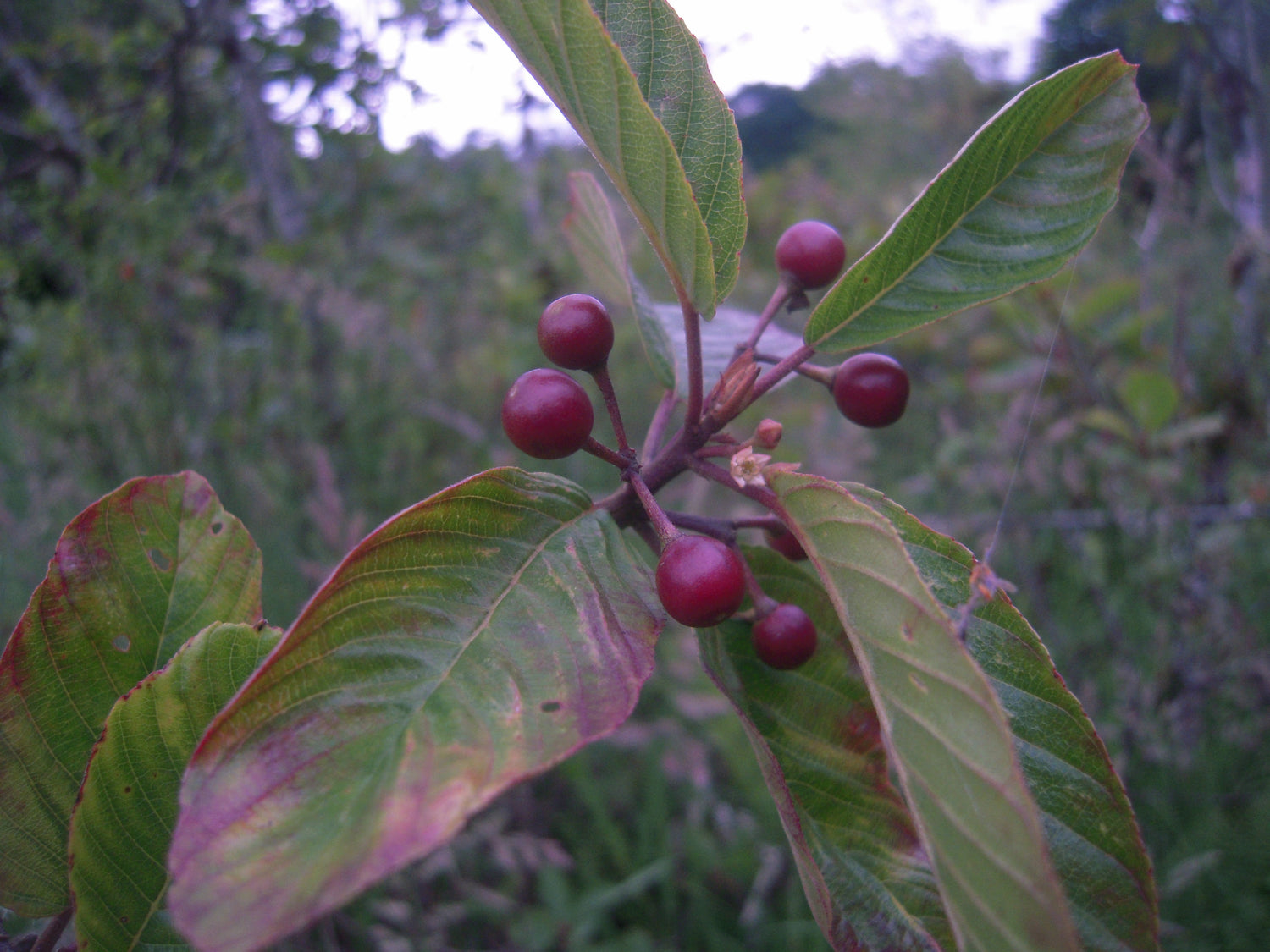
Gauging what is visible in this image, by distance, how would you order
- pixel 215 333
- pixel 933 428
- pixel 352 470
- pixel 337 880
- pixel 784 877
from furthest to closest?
pixel 933 428 → pixel 215 333 → pixel 352 470 → pixel 784 877 → pixel 337 880

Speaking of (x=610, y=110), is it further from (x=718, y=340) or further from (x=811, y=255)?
(x=718, y=340)

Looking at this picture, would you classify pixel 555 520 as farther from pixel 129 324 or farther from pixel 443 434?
pixel 443 434

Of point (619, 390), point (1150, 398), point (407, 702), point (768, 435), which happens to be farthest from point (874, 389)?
point (619, 390)

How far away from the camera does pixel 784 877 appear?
94.6 inches

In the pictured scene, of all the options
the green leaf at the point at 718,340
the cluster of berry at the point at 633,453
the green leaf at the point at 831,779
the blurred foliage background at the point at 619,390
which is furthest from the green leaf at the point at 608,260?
the blurred foliage background at the point at 619,390

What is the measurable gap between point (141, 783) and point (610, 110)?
63cm

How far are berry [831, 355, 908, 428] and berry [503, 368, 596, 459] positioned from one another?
0.89ft

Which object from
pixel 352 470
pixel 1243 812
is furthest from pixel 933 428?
pixel 352 470

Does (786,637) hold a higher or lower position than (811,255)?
lower

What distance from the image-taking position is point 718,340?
1.02 metres

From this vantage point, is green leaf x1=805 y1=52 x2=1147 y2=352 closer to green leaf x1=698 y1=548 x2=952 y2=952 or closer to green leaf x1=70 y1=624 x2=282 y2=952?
green leaf x1=698 y1=548 x2=952 y2=952

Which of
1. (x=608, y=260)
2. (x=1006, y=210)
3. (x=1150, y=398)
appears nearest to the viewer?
(x=1006, y=210)

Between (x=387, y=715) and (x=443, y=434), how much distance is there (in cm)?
370

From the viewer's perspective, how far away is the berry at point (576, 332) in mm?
731
